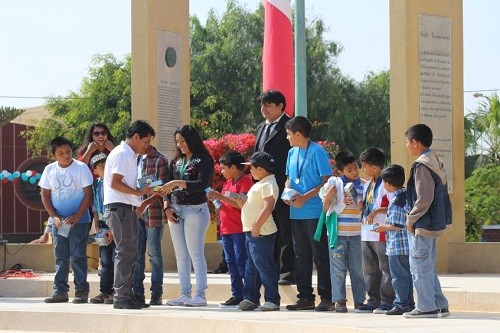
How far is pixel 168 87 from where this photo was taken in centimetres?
1730

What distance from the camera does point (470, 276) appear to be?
1501 cm

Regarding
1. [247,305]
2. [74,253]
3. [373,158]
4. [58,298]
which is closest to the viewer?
[373,158]

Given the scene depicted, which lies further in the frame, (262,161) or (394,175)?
(262,161)

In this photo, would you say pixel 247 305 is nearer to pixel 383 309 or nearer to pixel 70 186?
pixel 383 309

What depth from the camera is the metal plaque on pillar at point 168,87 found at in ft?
56.1

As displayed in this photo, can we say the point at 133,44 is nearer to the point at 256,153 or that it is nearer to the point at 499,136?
the point at 256,153

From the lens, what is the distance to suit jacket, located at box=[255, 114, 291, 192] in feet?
40.3

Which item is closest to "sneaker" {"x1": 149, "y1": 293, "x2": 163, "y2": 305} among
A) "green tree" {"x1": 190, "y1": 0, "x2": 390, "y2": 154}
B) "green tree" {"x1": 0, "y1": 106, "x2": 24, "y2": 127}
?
"green tree" {"x1": 0, "y1": 106, "x2": 24, "y2": 127}

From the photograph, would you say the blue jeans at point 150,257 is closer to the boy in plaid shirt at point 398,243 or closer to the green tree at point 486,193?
the boy in plaid shirt at point 398,243

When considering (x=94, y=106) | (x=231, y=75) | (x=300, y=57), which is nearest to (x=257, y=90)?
(x=231, y=75)

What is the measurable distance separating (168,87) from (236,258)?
563cm

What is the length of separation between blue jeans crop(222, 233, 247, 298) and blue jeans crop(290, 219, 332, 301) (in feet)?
2.07

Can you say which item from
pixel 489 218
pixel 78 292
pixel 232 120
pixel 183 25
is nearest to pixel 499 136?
pixel 232 120

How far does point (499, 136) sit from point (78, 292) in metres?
41.1
